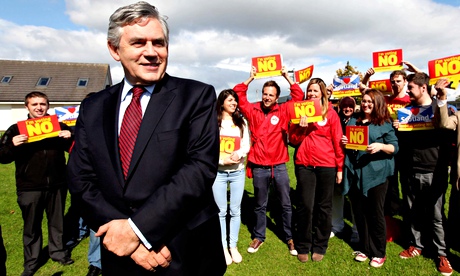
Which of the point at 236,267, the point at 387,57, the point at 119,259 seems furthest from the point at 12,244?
the point at 387,57

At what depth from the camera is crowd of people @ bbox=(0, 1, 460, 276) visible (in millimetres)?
1479

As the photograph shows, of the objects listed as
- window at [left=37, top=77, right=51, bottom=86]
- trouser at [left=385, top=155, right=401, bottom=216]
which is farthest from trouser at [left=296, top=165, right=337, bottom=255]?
window at [left=37, top=77, right=51, bottom=86]

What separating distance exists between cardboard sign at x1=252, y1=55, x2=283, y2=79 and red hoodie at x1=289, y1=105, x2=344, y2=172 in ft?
4.11

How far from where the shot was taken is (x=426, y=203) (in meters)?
4.02

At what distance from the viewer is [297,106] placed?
418 cm

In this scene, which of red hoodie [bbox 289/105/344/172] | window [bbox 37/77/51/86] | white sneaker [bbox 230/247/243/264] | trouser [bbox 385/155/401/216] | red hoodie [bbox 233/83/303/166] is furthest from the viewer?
window [bbox 37/77/51/86]

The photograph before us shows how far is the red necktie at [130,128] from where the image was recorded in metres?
1.54

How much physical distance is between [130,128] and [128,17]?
583 millimetres

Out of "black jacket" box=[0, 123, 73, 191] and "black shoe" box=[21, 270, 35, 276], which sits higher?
"black jacket" box=[0, 123, 73, 191]

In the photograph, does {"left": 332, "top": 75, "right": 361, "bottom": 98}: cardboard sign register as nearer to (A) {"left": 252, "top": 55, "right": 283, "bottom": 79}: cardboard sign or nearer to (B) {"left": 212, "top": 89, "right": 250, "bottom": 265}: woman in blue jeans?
(A) {"left": 252, "top": 55, "right": 283, "bottom": 79}: cardboard sign

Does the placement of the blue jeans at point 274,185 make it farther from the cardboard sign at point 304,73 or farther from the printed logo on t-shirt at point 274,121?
the cardboard sign at point 304,73

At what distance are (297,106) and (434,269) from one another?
9.53 ft

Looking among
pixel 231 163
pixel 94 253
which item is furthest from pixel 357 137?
pixel 94 253

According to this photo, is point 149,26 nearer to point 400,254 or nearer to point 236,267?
point 236,267
